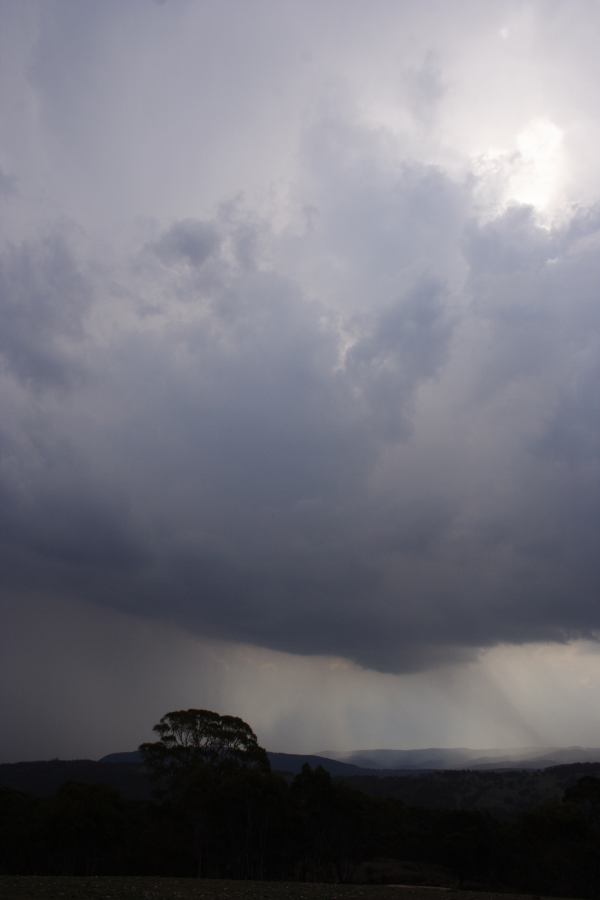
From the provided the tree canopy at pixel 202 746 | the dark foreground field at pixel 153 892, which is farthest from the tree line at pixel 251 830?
the dark foreground field at pixel 153 892

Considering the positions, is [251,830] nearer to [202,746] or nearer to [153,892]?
[202,746]

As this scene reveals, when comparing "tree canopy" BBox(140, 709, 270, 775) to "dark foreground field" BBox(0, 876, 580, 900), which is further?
"tree canopy" BBox(140, 709, 270, 775)

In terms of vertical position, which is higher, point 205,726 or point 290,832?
point 205,726

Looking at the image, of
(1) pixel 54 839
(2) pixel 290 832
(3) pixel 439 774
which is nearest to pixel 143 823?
(1) pixel 54 839

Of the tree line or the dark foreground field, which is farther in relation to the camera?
the tree line

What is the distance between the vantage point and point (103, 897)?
25.5m

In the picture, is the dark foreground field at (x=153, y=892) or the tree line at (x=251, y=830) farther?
the tree line at (x=251, y=830)

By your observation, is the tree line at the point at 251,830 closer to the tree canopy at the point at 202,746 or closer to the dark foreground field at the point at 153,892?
the tree canopy at the point at 202,746

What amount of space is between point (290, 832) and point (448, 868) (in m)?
20.4

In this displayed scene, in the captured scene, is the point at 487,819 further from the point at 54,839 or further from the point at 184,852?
the point at 54,839

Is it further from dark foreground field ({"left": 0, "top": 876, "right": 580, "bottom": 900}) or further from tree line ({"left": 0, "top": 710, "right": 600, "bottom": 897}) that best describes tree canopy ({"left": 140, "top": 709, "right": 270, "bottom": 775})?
dark foreground field ({"left": 0, "top": 876, "right": 580, "bottom": 900})

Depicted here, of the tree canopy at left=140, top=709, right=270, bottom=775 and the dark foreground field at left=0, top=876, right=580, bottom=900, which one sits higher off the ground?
the tree canopy at left=140, top=709, right=270, bottom=775

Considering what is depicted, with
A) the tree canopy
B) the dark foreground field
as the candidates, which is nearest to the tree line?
the tree canopy

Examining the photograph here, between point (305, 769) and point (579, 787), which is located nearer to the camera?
point (305, 769)
